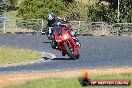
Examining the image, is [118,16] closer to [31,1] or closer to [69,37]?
[31,1]

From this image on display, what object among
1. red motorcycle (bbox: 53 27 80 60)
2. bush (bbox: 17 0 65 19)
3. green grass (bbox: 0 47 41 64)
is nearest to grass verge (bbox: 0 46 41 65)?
green grass (bbox: 0 47 41 64)

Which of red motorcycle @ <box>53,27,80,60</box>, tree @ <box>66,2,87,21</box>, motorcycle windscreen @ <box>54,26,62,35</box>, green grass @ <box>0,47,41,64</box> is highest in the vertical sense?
motorcycle windscreen @ <box>54,26,62,35</box>

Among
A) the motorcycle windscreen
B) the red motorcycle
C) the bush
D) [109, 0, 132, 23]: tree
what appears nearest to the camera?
the red motorcycle

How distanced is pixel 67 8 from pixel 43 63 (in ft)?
90.7

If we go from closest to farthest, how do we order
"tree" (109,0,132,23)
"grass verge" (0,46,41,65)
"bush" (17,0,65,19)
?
"grass verge" (0,46,41,65)
"tree" (109,0,132,23)
"bush" (17,0,65,19)

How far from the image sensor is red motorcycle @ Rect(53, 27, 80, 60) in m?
20.5

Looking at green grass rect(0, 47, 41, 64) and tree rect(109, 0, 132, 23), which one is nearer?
green grass rect(0, 47, 41, 64)

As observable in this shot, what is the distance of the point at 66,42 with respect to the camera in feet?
67.5

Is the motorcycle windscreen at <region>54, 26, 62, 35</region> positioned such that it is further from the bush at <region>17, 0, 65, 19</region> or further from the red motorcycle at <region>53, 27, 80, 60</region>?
the bush at <region>17, 0, 65, 19</region>

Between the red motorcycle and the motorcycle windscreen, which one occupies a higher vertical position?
the motorcycle windscreen

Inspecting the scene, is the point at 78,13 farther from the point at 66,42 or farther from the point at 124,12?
the point at 66,42

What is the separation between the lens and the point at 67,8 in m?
47.1

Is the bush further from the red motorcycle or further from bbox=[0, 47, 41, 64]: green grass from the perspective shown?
the red motorcycle

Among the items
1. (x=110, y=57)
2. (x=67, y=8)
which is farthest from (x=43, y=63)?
(x=67, y=8)
